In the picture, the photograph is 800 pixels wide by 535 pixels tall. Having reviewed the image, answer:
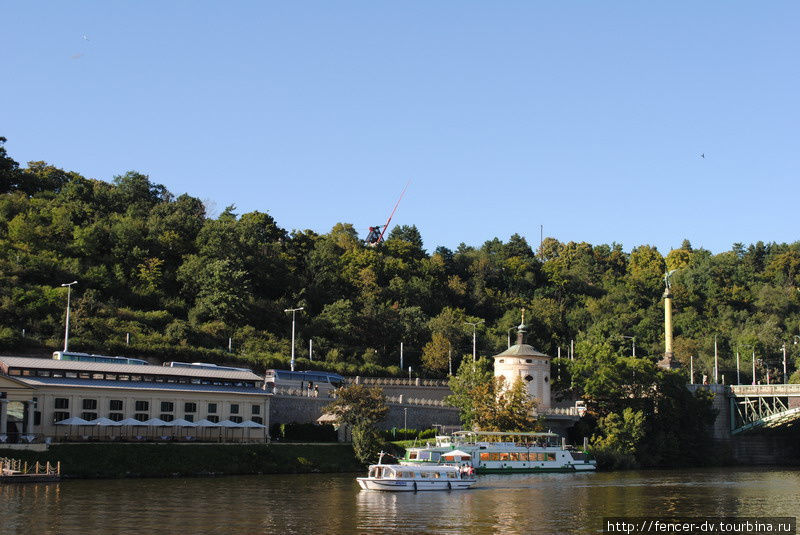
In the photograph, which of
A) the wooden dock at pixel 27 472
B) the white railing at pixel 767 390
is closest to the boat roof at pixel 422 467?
the wooden dock at pixel 27 472

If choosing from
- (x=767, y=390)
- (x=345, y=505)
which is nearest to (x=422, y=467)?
(x=345, y=505)

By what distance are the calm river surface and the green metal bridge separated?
3492 centimetres

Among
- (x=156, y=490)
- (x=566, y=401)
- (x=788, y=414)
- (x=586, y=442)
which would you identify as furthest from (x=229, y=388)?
(x=788, y=414)

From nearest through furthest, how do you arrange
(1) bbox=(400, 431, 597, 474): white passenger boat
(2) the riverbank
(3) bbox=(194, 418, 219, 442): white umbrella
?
1. (2) the riverbank
2. (3) bbox=(194, 418, 219, 442): white umbrella
3. (1) bbox=(400, 431, 597, 474): white passenger boat

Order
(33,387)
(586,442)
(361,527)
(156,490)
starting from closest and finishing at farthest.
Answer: (361,527), (156,490), (33,387), (586,442)

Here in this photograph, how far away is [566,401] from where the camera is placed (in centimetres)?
11888

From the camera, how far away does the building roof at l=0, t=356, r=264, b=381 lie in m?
81.1

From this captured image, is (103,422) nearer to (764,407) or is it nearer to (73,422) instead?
(73,422)

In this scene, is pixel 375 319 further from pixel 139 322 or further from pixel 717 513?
pixel 717 513

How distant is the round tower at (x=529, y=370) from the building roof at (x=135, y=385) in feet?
103

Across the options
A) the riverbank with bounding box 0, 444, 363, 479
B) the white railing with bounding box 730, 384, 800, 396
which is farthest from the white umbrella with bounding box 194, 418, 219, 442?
the white railing with bounding box 730, 384, 800, 396

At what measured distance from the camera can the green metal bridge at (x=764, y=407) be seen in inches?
4459

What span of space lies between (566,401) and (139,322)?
52753 millimetres

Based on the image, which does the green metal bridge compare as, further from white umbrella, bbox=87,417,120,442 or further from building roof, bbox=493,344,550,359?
white umbrella, bbox=87,417,120,442
